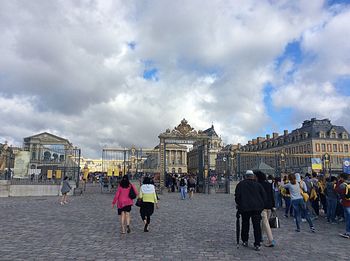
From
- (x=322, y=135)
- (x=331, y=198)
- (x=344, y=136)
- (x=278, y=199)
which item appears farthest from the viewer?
(x=344, y=136)

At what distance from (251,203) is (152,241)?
105 inches

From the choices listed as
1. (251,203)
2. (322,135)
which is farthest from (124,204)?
(322,135)

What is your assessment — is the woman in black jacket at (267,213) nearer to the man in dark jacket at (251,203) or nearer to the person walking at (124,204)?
the man in dark jacket at (251,203)

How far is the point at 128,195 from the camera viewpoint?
28.9ft

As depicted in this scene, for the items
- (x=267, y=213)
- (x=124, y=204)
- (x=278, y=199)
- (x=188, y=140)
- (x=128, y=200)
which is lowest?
(x=278, y=199)

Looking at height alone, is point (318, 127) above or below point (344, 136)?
above

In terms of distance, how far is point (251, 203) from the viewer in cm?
697

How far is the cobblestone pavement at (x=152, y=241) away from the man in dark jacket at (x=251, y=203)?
0.36m

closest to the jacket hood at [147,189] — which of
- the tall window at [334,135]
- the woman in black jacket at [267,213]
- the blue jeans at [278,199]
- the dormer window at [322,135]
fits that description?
the woman in black jacket at [267,213]

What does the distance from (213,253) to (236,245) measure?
0.99 meters

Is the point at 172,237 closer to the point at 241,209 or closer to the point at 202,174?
the point at 241,209

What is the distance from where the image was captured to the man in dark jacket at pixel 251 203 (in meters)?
6.95

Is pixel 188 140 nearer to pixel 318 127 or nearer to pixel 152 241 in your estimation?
pixel 152 241

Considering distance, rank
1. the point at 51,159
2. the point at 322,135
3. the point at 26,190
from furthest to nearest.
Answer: the point at 322,135
the point at 51,159
the point at 26,190
